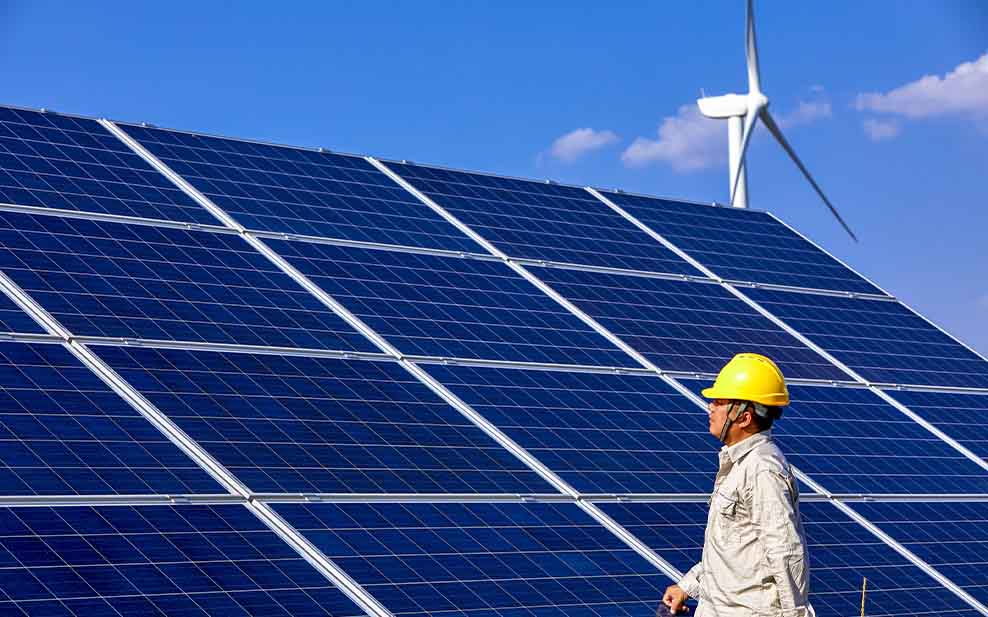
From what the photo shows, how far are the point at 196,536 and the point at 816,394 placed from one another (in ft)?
44.4

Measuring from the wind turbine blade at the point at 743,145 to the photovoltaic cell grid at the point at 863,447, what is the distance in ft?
45.6

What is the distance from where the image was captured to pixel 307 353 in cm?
2184

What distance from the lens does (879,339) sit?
3155 centimetres

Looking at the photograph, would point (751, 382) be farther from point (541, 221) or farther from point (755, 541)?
point (541, 221)

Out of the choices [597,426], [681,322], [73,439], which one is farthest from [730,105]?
[73,439]

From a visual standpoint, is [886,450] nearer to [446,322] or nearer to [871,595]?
[871,595]

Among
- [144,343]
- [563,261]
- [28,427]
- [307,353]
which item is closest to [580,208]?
[563,261]

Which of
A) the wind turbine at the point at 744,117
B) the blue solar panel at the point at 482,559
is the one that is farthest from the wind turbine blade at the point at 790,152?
the blue solar panel at the point at 482,559

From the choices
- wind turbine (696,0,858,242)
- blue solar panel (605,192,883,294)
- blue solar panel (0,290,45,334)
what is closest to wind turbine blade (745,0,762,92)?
wind turbine (696,0,858,242)

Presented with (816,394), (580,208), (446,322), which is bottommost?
(446,322)

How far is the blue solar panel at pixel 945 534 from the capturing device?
23281 mm

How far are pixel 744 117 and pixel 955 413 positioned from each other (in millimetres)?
18198

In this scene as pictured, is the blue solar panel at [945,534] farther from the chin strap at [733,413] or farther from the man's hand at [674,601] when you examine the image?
the chin strap at [733,413]

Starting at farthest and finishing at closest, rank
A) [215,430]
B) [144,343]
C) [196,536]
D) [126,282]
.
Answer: [126,282] → [144,343] → [215,430] → [196,536]
